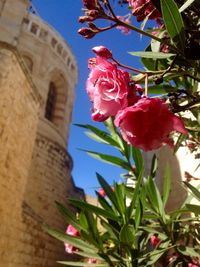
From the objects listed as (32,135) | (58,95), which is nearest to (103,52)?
(32,135)

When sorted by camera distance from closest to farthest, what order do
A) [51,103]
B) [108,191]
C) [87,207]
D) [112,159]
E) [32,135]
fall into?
[87,207]
[108,191]
[112,159]
[32,135]
[51,103]

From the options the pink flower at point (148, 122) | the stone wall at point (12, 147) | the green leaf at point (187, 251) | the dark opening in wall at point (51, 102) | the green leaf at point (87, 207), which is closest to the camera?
the pink flower at point (148, 122)

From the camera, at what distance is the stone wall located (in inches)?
196

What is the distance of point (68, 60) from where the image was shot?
13438 mm

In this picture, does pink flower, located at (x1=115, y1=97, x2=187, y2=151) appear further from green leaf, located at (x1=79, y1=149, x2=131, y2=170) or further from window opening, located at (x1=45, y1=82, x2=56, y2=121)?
window opening, located at (x1=45, y1=82, x2=56, y2=121)

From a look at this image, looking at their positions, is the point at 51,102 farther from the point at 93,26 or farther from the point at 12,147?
→ the point at 93,26

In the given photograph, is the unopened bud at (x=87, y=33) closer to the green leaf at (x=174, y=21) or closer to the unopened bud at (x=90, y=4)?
the unopened bud at (x=90, y=4)

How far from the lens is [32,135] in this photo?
6.57 metres

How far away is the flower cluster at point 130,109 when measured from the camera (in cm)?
67

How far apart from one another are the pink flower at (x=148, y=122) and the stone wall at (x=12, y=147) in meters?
4.49

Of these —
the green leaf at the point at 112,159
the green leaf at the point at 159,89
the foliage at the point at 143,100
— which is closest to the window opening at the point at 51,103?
the green leaf at the point at 112,159

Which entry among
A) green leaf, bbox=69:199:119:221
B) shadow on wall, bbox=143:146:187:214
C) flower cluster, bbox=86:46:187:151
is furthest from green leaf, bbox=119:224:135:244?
shadow on wall, bbox=143:146:187:214

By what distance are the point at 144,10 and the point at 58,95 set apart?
11737 millimetres

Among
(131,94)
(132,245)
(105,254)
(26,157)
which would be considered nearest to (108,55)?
(131,94)
